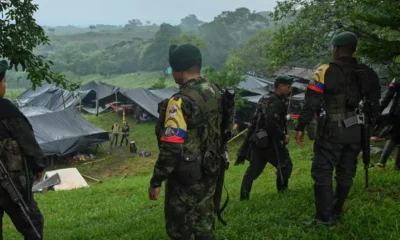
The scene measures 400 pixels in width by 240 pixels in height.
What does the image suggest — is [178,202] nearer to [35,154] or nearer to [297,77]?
[35,154]

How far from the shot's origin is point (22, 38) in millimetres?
4973

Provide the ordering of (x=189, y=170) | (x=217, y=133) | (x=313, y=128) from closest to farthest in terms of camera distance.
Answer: (x=189, y=170), (x=217, y=133), (x=313, y=128)

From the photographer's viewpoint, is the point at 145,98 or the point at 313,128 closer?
the point at 313,128

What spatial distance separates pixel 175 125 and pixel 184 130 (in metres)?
0.08

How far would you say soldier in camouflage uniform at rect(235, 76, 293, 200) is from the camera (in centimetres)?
511

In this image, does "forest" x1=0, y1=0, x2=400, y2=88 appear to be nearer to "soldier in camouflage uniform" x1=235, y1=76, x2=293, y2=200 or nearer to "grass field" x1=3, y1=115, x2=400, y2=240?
"soldier in camouflage uniform" x1=235, y1=76, x2=293, y2=200

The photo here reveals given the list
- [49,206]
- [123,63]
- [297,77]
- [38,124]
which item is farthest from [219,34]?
[49,206]

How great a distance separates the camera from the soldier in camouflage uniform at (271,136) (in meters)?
5.11

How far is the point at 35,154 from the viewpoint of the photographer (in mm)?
3566

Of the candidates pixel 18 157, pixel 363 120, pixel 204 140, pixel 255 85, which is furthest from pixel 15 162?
pixel 255 85

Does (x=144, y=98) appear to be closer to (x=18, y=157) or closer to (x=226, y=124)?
(x=18, y=157)


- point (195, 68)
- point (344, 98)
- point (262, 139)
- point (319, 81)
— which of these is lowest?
point (262, 139)

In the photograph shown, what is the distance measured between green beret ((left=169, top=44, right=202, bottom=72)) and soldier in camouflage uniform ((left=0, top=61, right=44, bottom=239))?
148 centimetres

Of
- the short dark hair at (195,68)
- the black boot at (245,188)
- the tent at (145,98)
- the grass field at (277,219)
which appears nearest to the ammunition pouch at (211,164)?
the short dark hair at (195,68)
